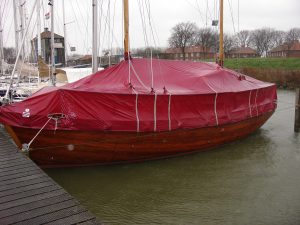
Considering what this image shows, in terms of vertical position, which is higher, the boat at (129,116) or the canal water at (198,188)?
the boat at (129,116)

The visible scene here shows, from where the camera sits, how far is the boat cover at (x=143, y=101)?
26.4 ft

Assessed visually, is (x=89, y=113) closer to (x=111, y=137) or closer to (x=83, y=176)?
(x=111, y=137)

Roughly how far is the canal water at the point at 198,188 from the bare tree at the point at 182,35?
2412 inches

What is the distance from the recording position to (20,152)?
25.4 ft

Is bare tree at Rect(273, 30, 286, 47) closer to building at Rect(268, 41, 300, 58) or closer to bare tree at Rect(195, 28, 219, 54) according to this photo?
building at Rect(268, 41, 300, 58)

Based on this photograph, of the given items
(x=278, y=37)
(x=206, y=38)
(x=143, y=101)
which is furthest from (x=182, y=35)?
(x=143, y=101)

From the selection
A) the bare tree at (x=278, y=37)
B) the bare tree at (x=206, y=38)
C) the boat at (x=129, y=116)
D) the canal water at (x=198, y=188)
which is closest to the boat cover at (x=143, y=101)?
the boat at (x=129, y=116)

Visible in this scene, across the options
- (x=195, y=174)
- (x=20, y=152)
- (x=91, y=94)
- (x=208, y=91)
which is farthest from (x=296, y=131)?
(x=20, y=152)

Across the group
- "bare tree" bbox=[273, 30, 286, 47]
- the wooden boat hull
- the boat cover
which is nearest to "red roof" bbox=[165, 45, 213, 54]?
"bare tree" bbox=[273, 30, 286, 47]

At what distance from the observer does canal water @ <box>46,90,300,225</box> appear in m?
6.59

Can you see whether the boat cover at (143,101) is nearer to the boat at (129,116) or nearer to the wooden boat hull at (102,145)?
the boat at (129,116)

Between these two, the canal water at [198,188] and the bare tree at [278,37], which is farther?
Result: the bare tree at [278,37]

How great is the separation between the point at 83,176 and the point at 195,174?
113 inches

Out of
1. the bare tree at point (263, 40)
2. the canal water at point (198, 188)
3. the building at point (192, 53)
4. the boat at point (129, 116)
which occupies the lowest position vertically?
the canal water at point (198, 188)
